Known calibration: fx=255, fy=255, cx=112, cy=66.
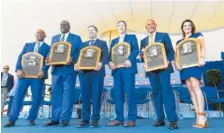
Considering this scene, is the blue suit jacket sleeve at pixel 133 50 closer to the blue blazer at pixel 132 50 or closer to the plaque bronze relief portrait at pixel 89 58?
the blue blazer at pixel 132 50

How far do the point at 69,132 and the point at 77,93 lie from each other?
236 centimetres

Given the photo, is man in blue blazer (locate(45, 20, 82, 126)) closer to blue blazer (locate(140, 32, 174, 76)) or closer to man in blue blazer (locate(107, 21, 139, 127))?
man in blue blazer (locate(107, 21, 139, 127))

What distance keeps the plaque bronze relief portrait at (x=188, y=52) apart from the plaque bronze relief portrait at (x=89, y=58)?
2.94 feet

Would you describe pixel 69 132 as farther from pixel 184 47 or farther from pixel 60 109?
pixel 184 47

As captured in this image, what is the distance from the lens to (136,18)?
662 cm

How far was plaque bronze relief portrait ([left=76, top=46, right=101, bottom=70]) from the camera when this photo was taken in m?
2.86

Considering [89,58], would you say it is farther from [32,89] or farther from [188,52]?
[188,52]

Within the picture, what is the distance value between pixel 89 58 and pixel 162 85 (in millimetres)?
868

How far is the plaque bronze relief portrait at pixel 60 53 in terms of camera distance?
2927mm

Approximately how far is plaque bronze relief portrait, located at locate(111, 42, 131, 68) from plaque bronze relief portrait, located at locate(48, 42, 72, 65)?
1.71 ft

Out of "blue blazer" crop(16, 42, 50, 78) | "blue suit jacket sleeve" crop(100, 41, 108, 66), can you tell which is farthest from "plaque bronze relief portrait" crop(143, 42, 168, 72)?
"blue blazer" crop(16, 42, 50, 78)

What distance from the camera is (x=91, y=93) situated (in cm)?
288

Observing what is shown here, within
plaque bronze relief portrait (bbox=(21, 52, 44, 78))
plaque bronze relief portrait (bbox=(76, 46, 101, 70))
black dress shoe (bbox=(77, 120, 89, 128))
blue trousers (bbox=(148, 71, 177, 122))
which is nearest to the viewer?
blue trousers (bbox=(148, 71, 177, 122))

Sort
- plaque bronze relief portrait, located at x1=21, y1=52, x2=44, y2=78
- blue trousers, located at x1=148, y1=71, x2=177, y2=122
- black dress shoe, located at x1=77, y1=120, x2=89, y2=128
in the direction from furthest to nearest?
plaque bronze relief portrait, located at x1=21, y1=52, x2=44, y2=78
black dress shoe, located at x1=77, y1=120, x2=89, y2=128
blue trousers, located at x1=148, y1=71, x2=177, y2=122
